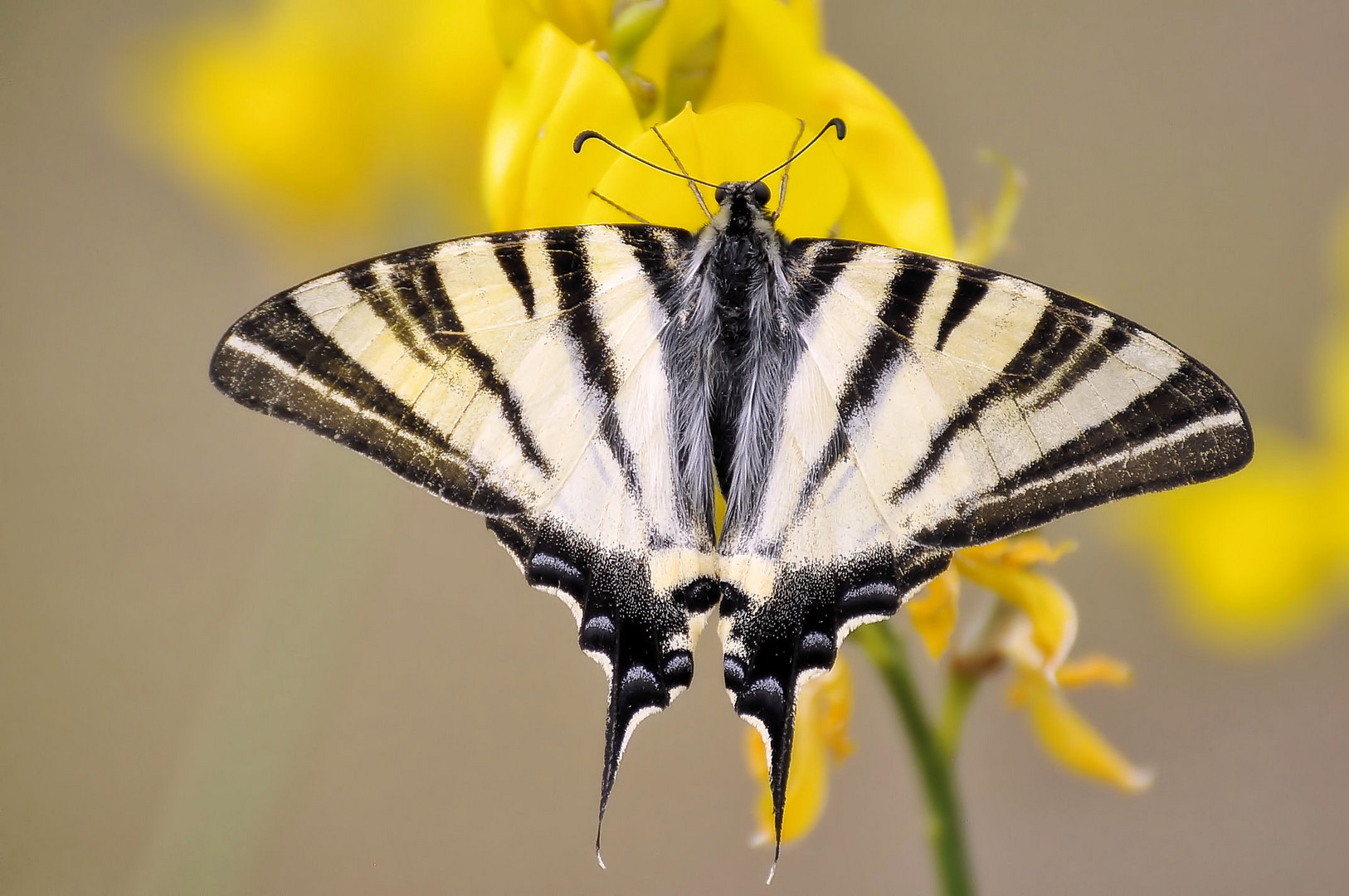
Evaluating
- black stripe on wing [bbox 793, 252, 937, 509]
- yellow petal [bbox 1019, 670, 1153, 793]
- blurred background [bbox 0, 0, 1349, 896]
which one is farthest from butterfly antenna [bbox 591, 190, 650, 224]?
blurred background [bbox 0, 0, 1349, 896]

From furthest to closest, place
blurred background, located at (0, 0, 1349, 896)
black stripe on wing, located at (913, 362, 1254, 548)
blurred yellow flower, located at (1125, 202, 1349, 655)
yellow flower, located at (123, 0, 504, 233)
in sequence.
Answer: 1. blurred background, located at (0, 0, 1349, 896)
2. blurred yellow flower, located at (1125, 202, 1349, 655)
3. yellow flower, located at (123, 0, 504, 233)
4. black stripe on wing, located at (913, 362, 1254, 548)

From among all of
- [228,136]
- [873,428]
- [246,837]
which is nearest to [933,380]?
[873,428]

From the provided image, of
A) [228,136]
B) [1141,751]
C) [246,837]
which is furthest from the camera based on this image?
[1141,751]

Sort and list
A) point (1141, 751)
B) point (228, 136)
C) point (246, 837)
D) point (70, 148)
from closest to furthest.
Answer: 1. point (228, 136)
2. point (246, 837)
3. point (1141, 751)
4. point (70, 148)

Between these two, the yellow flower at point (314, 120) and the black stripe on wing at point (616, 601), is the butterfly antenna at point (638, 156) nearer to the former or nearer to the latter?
the black stripe on wing at point (616, 601)

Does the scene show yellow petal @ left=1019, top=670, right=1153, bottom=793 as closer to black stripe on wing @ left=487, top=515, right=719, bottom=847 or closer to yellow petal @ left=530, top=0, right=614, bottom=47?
black stripe on wing @ left=487, top=515, right=719, bottom=847

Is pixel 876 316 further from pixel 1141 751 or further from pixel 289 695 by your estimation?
pixel 1141 751

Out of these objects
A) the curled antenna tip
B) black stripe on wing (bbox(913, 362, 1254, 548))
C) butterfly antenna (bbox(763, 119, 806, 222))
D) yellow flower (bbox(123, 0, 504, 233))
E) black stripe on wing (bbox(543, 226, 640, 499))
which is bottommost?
black stripe on wing (bbox(913, 362, 1254, 548))
